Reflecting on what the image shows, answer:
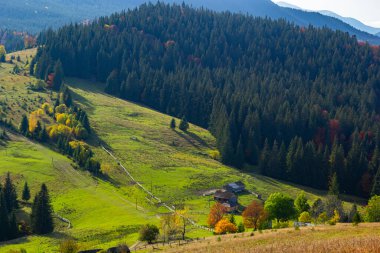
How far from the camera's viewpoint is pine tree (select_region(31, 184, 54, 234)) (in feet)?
279

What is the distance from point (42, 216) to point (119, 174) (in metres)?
36.4

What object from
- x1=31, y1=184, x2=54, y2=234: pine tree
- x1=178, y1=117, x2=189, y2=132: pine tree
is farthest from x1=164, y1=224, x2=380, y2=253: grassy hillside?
x1=178, y1=117, x2=189, y2=132: pine tree

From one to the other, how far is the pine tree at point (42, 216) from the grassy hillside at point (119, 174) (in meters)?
3.23

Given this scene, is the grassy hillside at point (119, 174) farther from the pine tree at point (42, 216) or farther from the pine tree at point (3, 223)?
the pine tree at point (3, 223)

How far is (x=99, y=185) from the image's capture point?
365 ft

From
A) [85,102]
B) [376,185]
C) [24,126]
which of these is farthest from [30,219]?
[376,185]

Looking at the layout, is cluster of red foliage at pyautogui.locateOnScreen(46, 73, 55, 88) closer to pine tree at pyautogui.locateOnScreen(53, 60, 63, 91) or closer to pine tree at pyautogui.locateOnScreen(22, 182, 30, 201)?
pine tree at pyautogui.locateOnScreen(53, 60, 63, 91)

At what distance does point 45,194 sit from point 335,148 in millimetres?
96493

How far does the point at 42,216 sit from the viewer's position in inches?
3361

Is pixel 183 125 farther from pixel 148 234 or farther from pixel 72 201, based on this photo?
pixel 148 234

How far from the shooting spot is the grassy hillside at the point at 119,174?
86438 mm

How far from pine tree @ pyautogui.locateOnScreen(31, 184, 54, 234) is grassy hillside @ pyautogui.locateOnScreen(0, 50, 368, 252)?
3234mm

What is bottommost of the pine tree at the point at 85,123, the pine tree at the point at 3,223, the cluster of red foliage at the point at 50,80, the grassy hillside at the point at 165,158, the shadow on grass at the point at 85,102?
the pine tree at the point at 3,223

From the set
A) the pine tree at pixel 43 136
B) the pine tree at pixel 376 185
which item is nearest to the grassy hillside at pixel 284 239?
the pine tree at pixel 376 185
